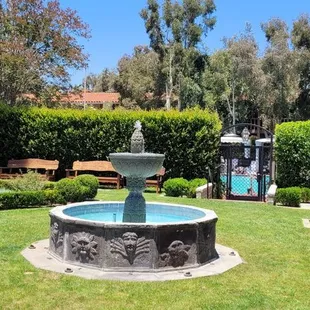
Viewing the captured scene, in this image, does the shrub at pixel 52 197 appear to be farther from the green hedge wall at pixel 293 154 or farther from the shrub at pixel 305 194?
the green hedge wall at pixel 293 154

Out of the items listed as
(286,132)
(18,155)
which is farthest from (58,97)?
(286,132)

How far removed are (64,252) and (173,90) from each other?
139 ft

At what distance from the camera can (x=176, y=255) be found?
7.17m

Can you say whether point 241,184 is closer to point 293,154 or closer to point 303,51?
point 293,154

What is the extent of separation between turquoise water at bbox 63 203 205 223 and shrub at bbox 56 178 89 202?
457 centimetres

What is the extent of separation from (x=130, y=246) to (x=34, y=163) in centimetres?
1478

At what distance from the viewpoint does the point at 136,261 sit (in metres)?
6.98

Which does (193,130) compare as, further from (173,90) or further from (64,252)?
(173,90)

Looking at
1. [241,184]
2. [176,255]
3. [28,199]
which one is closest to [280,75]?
[241,184]

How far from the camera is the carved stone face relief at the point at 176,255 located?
7.07 m

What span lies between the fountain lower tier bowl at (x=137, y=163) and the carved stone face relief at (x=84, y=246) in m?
1.44

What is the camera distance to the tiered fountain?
6.95m

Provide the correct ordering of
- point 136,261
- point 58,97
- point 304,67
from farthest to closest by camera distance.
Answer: point 304,67, point 58,97, point 136,261

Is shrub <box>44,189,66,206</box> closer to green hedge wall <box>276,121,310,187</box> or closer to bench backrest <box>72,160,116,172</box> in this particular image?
bench backrest <box>72,160,116,172</box>
